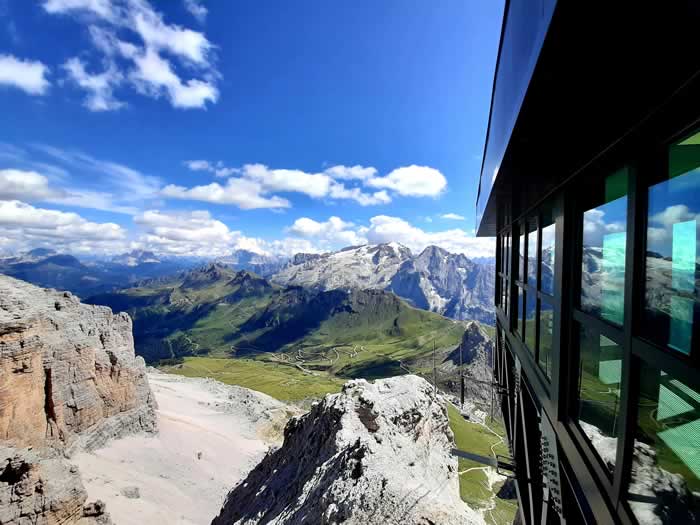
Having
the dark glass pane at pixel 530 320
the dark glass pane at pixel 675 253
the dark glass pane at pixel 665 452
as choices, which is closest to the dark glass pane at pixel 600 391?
the dark glass pane at pixel 665 452

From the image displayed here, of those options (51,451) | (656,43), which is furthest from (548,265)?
(51,451)

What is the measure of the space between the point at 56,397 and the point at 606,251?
4501cm

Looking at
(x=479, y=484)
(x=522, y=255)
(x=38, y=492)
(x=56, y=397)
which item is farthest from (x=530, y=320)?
(x=479, y=484)

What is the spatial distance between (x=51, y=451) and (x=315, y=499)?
34115mm

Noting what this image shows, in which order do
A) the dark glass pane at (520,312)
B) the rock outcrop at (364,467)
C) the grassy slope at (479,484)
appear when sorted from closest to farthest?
1. the rock outcrop at (364,467)
2. the dark glass pane at (520,312)
3. the grassy slope at (479,484)

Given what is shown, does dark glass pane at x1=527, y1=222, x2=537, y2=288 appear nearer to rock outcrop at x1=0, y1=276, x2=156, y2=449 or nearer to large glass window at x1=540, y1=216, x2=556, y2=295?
large glass window at x1=540, y1=216, x2=556, y2=295

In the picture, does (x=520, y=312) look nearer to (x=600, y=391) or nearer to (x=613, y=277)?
(x=600, y=391)

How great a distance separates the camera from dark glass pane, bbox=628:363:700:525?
2.85 meters

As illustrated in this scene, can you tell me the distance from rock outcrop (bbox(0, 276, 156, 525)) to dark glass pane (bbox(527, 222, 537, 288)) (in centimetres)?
2607

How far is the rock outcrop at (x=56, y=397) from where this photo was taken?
19.0 meters

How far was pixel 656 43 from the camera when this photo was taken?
2445mm

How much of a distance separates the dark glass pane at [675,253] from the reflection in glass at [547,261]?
13.1 ft

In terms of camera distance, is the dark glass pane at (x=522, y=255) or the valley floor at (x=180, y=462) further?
the valley floor at (x=180, y=462)

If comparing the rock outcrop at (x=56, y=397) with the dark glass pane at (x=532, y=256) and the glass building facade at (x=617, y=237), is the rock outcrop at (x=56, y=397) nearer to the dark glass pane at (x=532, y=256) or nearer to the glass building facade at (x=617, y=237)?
the glass building facade at (x=617, y=237)
